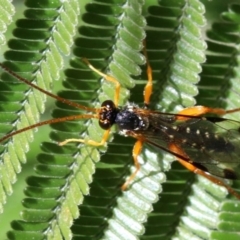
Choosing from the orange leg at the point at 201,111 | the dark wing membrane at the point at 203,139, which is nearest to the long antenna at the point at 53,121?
the dark wing membrane at the point at 203,139

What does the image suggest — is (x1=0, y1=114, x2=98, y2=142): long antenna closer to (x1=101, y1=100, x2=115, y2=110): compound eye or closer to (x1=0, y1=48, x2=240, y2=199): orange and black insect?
(x1=101, y1=100, x2=115, y2=110): compound eye

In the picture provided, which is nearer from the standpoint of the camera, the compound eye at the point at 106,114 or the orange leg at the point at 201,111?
the compound eye at the point at 106,114

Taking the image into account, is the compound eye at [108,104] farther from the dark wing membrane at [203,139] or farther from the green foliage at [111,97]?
the dark wing membrane at [203,139]

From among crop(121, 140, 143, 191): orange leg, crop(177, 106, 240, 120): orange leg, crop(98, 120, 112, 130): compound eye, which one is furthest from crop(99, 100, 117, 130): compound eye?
crop(177, 106, 240, 120): orange leg

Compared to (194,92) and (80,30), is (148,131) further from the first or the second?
(80,30)

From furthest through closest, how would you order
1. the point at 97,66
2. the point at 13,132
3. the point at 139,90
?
the point at 139,90, the point at 97,66, the point at 13,132

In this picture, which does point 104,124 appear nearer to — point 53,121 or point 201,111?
point 53,121

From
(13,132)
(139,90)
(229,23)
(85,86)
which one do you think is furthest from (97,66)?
(229,23)
